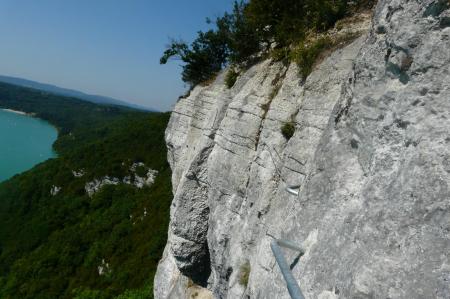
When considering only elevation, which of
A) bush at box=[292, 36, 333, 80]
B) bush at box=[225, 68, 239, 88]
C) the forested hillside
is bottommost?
the forested hillside

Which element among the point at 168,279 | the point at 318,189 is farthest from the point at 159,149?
the point at 318,189

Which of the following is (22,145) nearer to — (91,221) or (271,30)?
(91,221)

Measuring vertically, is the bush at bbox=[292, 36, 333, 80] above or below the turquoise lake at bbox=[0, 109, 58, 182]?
above

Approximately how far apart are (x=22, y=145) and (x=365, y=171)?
15488cm

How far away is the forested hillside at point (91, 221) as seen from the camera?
35281 millimetres

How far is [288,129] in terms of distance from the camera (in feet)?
26.5

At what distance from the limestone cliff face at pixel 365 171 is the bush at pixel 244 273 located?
0.05 m

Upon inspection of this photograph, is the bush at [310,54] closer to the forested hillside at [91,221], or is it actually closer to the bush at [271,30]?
the bush at [271,30]

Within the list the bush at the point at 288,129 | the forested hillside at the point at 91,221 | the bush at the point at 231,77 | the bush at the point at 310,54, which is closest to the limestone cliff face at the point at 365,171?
the bush at the point at 288,129

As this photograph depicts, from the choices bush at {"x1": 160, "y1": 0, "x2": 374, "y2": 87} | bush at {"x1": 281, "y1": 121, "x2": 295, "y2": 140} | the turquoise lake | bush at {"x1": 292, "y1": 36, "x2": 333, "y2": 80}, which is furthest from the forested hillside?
the turquoise lake

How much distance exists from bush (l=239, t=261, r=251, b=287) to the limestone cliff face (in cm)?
5

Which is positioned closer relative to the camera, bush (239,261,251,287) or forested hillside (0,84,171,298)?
bush (239,261,251,287)

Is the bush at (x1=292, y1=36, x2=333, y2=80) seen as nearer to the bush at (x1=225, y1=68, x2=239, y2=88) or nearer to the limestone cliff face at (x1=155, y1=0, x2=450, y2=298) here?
the limestone cliff face at (x1=155, y1=0, x2=450, y2=298)

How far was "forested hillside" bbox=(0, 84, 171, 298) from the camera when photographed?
116 ft
